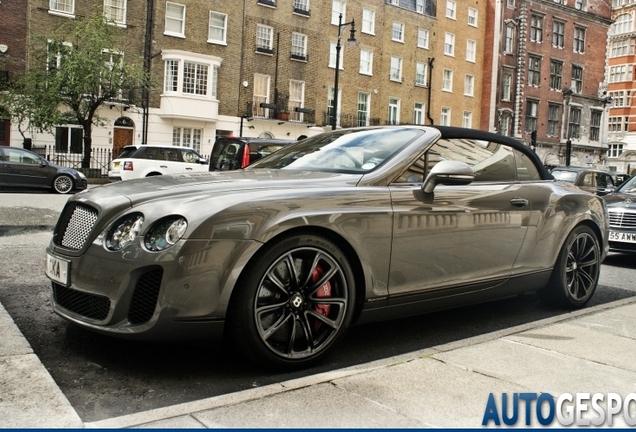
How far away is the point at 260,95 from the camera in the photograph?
34969mm

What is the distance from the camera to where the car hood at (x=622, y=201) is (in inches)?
360

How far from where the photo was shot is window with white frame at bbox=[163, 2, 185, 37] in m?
31.4

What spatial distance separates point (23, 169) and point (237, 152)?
8.17 metres

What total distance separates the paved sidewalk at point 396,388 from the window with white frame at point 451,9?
146 feet

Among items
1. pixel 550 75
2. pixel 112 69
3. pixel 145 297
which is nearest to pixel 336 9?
pixel 112 69

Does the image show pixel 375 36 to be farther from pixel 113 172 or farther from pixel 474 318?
pixel 474 318

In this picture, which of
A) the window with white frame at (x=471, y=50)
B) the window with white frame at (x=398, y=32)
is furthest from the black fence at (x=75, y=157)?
the window with white frame at (x=471, y=50)

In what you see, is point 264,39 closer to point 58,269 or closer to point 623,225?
point 623,225

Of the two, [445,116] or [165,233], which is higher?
[445,116]

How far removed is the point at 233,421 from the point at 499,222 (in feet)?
9.01

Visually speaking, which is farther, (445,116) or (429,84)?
(445,116)

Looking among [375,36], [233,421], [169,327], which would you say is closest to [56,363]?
[169,327]

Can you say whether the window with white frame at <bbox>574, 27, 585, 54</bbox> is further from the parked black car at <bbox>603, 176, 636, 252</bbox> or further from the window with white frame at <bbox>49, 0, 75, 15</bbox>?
the parked black car at <bbox>603, 176, 636, 252</bbox>
